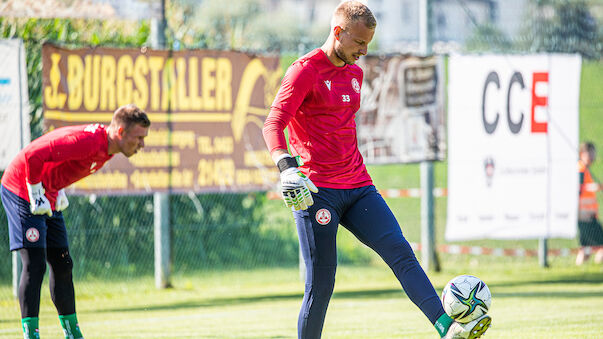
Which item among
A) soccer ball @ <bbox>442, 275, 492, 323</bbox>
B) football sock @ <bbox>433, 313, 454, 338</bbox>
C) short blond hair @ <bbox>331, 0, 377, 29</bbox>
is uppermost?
short blond hair @ <bbox>331, 0, 377, 29</bbox>

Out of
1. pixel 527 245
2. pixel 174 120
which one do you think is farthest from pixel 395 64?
pixel 527 245

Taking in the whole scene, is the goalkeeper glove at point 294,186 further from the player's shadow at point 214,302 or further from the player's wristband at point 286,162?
the player's shadow at point 214,302

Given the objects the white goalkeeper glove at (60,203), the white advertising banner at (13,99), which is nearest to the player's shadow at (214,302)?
the white advertising banner at (13,99)

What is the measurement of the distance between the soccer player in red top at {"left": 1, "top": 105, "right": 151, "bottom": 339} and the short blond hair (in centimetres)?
201

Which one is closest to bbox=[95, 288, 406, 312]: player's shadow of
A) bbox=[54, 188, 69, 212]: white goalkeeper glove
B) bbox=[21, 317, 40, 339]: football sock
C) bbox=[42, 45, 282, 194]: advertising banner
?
bbox=[42, 45, 282, 194]: advertising banner

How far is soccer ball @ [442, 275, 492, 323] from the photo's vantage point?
541cm

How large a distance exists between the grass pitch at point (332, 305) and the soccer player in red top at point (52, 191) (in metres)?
1.50

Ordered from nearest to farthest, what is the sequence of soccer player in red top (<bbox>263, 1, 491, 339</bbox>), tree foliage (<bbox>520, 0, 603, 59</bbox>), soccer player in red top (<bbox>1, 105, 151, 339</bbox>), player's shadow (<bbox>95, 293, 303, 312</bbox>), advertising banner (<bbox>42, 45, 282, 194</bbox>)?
soccer player in red top (<bbox>263, 1, 491, 339</bbox>) < soccer player in red top (<bbox>1, 105, 151, 339</bbox>) < player's shadow (<bbox>95, 293, 303, 312</bbox>) < advertising banner (<bbox>42, 45, 282, 194</bbox>) < tree foliage (<bbox>520, 0, 603, 59</bbox>)

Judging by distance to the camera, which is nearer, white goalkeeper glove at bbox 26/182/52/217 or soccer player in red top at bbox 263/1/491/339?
soccer player in red top at bbox 263/1/491/339

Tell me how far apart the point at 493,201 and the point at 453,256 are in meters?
3.24

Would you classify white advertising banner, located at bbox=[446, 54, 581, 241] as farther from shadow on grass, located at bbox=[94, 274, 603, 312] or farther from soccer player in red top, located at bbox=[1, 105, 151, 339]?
soccer player in red top, located at bbox=[1, 105, 151, 339]

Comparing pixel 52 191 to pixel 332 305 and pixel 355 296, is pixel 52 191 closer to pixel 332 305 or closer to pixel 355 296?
pixel 332 305

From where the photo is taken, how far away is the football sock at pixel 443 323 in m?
5.16

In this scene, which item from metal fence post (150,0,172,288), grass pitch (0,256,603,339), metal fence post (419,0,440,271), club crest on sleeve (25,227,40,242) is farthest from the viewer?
metal fence post (419,0,440,271)
